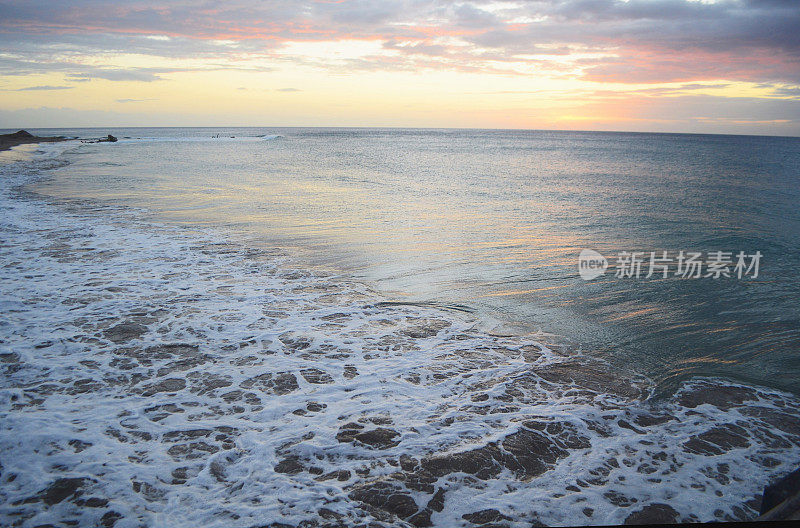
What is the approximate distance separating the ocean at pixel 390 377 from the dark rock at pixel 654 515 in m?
0.03

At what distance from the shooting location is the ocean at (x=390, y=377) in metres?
3.84

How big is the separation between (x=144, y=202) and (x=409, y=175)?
18.4m

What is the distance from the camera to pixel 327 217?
53.2 ft

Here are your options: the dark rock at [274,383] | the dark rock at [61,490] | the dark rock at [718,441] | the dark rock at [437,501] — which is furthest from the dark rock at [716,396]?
the dark rock at [61,490]

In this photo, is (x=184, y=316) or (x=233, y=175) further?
(x=233, y=175)

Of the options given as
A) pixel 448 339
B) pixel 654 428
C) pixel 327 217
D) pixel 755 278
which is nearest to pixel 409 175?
pixel 327 217

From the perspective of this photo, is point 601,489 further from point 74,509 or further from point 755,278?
point 755,278

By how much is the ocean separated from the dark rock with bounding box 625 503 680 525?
0.11 feet

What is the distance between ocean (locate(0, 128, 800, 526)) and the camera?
3.84 m

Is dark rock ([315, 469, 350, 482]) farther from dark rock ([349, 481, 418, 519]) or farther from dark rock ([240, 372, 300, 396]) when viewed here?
dark rock ([240, 372, 300, 396])

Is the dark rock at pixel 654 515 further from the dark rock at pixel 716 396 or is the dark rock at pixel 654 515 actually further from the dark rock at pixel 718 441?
the dark rock at pixel 716 396

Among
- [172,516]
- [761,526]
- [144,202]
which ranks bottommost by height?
[172,516]

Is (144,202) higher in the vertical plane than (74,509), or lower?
higher

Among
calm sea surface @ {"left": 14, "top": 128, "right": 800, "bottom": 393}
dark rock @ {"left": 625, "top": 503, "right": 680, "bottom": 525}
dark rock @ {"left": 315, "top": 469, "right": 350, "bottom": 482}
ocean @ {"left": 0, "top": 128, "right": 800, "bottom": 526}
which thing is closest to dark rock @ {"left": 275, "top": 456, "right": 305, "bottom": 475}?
ocean @ {"left": 0, "top": 128, "right": 800, "bottom": 526}
